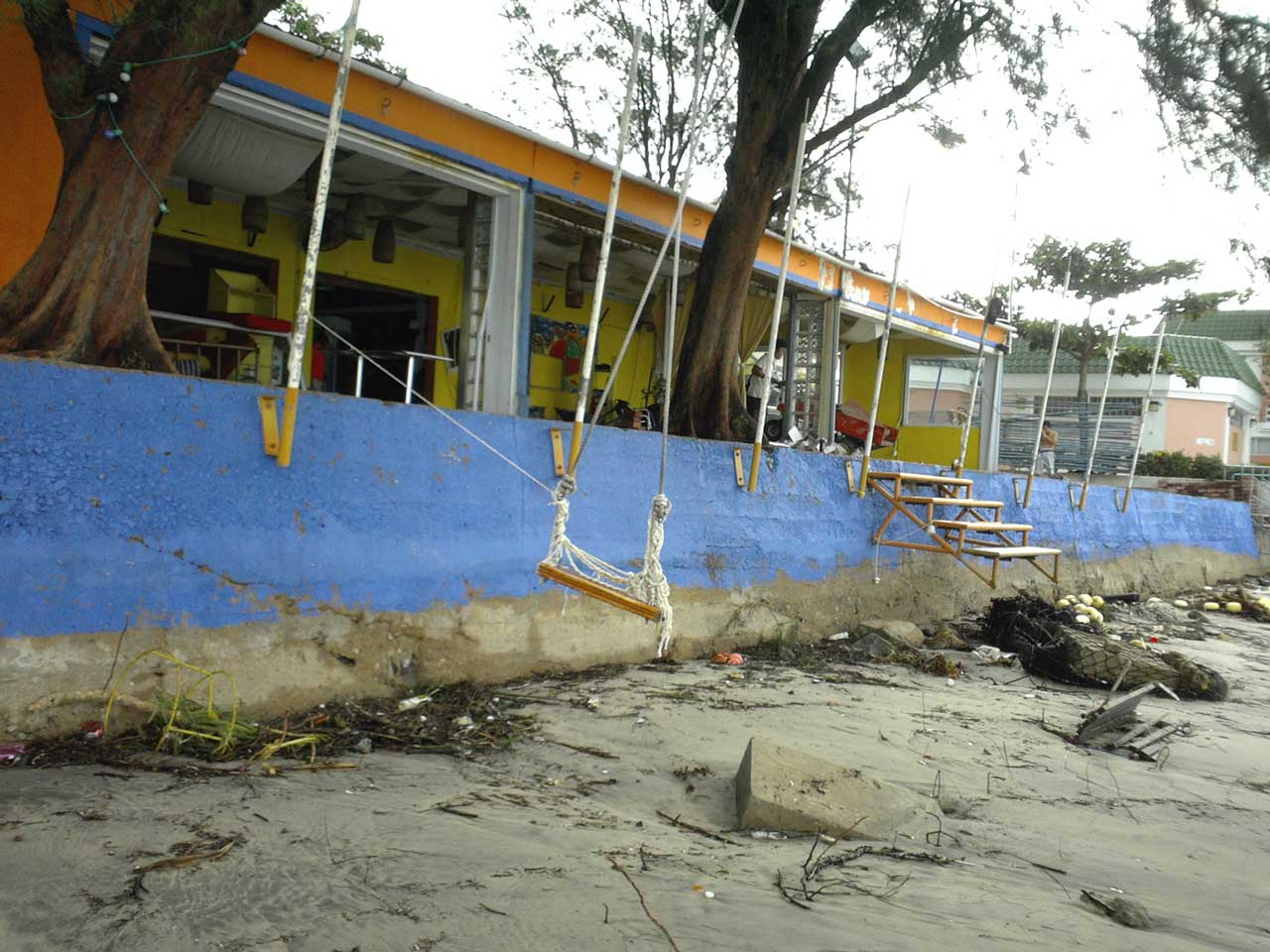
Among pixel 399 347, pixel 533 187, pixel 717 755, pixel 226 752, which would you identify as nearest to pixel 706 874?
pixel 717 755

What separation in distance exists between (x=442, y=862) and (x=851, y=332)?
38.2 feet

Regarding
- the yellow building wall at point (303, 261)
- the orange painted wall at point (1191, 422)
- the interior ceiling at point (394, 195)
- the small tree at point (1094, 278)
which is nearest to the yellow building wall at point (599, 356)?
the yellow building wall at point (303, 261)

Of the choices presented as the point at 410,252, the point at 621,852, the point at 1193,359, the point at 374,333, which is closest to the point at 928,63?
the point at 410,252

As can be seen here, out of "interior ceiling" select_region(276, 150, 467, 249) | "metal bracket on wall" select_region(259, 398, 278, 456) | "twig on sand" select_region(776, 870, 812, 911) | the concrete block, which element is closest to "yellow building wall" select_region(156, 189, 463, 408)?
"interior ceiling" select_region(276, 150, 467, 249)

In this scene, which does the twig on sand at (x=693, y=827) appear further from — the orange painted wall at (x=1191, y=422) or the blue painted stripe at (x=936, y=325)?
the orange painted wall at (x=1191, y=422)

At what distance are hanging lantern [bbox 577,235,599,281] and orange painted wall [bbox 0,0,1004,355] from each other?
3.06 ft

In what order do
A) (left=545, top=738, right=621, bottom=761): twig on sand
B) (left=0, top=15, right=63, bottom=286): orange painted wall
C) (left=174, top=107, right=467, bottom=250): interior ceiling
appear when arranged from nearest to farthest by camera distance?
(left=545, top=738, right=621, bottom=761): twig on sand → (left=0, top=15, right=63, bottom=286): orange painted wall → (left=174, top=107, right=467, bottom=250): interior ceiling

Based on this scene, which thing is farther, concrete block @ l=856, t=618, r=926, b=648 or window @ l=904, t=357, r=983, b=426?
window @ l=904, t=357, r=983, b=426

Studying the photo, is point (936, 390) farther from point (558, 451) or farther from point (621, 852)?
point (621, 852)

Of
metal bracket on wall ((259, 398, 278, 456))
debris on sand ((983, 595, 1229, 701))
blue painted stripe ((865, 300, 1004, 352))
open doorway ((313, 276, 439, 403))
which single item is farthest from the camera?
blue painted stripe ((865, 300, 1004, 352))

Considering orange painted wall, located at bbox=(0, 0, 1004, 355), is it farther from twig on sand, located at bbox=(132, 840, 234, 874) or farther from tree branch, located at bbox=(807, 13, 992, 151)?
twig on sand, located at bbox=(132, 840, 234, 874)

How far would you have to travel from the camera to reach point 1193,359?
3155 cm

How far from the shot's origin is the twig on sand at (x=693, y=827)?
3479mm

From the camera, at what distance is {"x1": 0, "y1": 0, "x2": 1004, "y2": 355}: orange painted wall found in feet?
17.6
